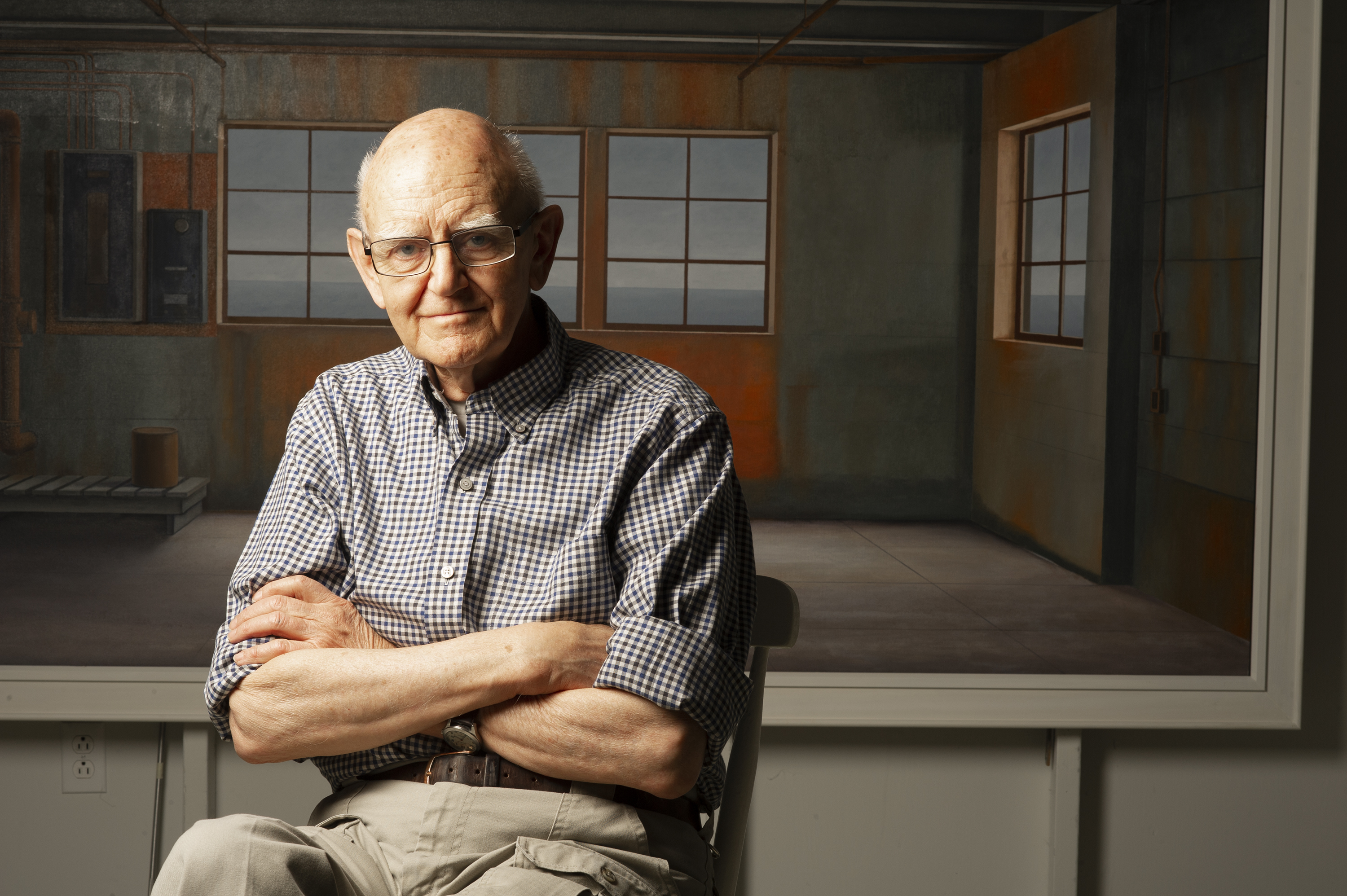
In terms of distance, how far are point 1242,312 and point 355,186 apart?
1.77 m

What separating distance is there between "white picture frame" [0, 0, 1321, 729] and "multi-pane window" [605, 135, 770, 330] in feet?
2.50

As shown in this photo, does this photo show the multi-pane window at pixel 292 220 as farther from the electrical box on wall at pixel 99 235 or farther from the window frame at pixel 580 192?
the window frame at pixel 580 192

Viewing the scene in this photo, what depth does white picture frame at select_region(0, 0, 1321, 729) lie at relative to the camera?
7.22ft

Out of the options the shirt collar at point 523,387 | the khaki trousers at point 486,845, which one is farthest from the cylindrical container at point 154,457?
the khaki trousers at point 486,845

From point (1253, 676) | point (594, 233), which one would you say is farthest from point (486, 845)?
point (1253, 676)

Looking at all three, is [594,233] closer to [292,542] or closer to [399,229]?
[399,229]

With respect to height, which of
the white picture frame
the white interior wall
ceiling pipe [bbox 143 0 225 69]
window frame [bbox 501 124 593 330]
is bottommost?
the white interior wall

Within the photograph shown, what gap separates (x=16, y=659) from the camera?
7.29ft

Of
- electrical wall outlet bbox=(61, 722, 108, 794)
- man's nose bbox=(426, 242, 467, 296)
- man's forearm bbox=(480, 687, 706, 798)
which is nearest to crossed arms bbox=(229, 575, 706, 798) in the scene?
man's forearm bbox=(480, 687, 706, 798)

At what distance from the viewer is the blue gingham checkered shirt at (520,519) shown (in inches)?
53.5

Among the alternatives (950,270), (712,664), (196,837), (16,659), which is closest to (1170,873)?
(950,270)

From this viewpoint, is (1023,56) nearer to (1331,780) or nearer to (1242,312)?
(1242,312)

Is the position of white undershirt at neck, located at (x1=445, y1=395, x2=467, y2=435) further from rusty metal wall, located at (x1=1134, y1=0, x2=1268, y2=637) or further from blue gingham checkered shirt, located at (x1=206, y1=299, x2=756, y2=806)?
rusty metal wall, located at (x1=1134, y1=0, x2=1268, y2=637)

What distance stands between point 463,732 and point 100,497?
1275 mm
